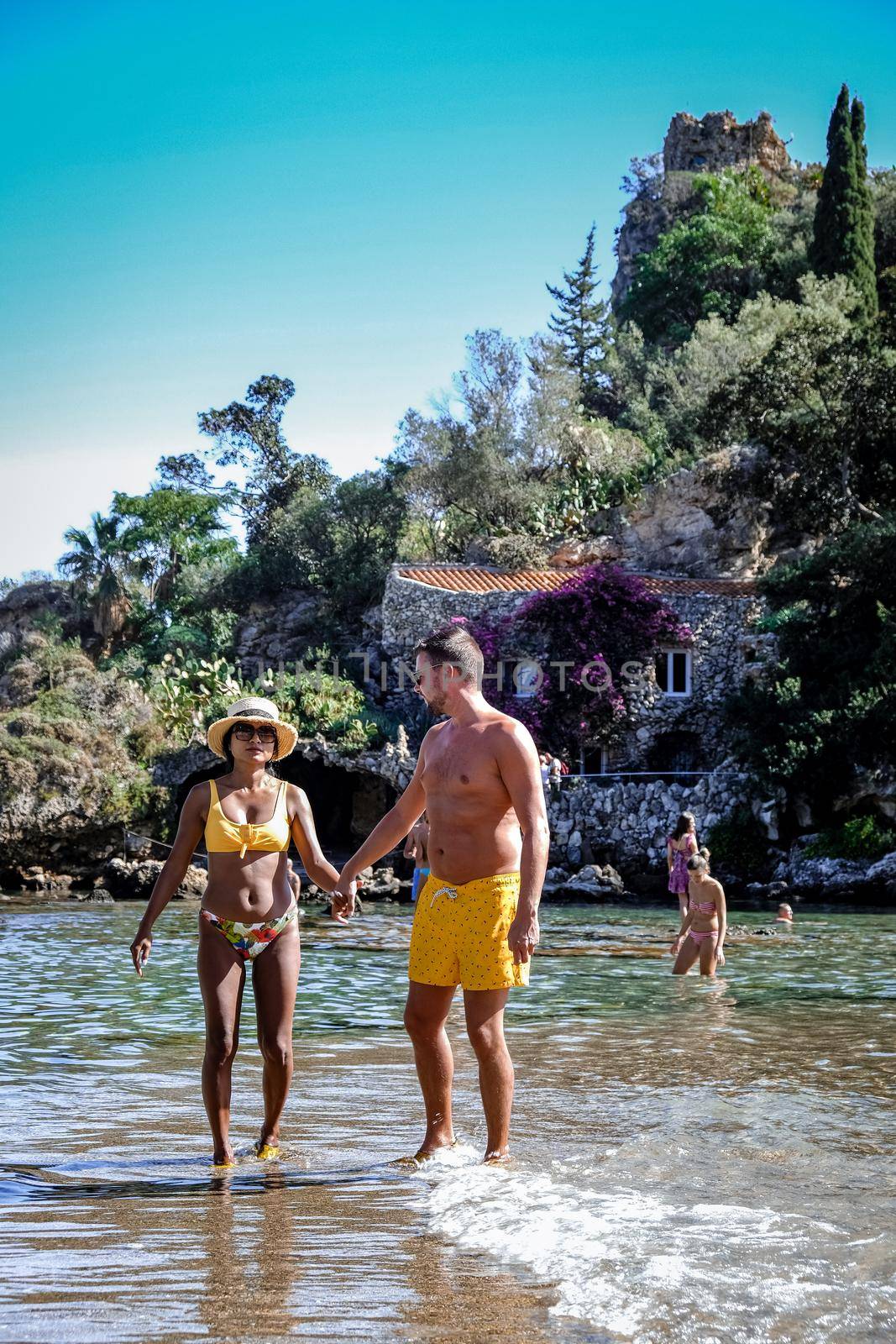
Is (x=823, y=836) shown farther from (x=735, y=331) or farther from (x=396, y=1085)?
(x=735, y=331)

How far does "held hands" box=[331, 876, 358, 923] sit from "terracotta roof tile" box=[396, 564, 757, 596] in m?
29.0

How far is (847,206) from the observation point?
44.8 metres

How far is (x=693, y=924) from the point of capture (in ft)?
42.8

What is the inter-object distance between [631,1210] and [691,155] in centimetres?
7644

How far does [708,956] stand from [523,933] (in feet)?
27.5

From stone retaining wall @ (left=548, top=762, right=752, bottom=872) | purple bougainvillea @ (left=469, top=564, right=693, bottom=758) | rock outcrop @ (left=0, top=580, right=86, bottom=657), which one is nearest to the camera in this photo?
stone retaining wall @ (left=548, top=762, right=752, bottom=872)

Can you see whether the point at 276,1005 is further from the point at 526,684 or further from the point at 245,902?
the point at 526,684

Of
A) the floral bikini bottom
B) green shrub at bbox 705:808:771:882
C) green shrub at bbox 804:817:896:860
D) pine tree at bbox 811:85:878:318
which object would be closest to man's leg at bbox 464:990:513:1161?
the floral bikini bottom

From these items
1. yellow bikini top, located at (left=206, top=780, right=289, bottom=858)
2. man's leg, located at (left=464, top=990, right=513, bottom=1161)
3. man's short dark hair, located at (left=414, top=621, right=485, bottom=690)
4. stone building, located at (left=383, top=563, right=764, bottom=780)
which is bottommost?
man's leg, located at (left=464, top=990, right=513, bottom=1161)

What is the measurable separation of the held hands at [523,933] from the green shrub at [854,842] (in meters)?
22.5

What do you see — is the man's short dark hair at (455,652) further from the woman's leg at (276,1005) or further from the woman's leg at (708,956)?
the woman's leg at (708,956)

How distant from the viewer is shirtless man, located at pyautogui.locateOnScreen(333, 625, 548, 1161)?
5.27 meters

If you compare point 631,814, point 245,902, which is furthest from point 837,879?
point 245,902

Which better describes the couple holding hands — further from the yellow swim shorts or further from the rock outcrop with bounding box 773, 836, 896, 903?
the rock outcrop with bounding box 773, 836, 896, 903
